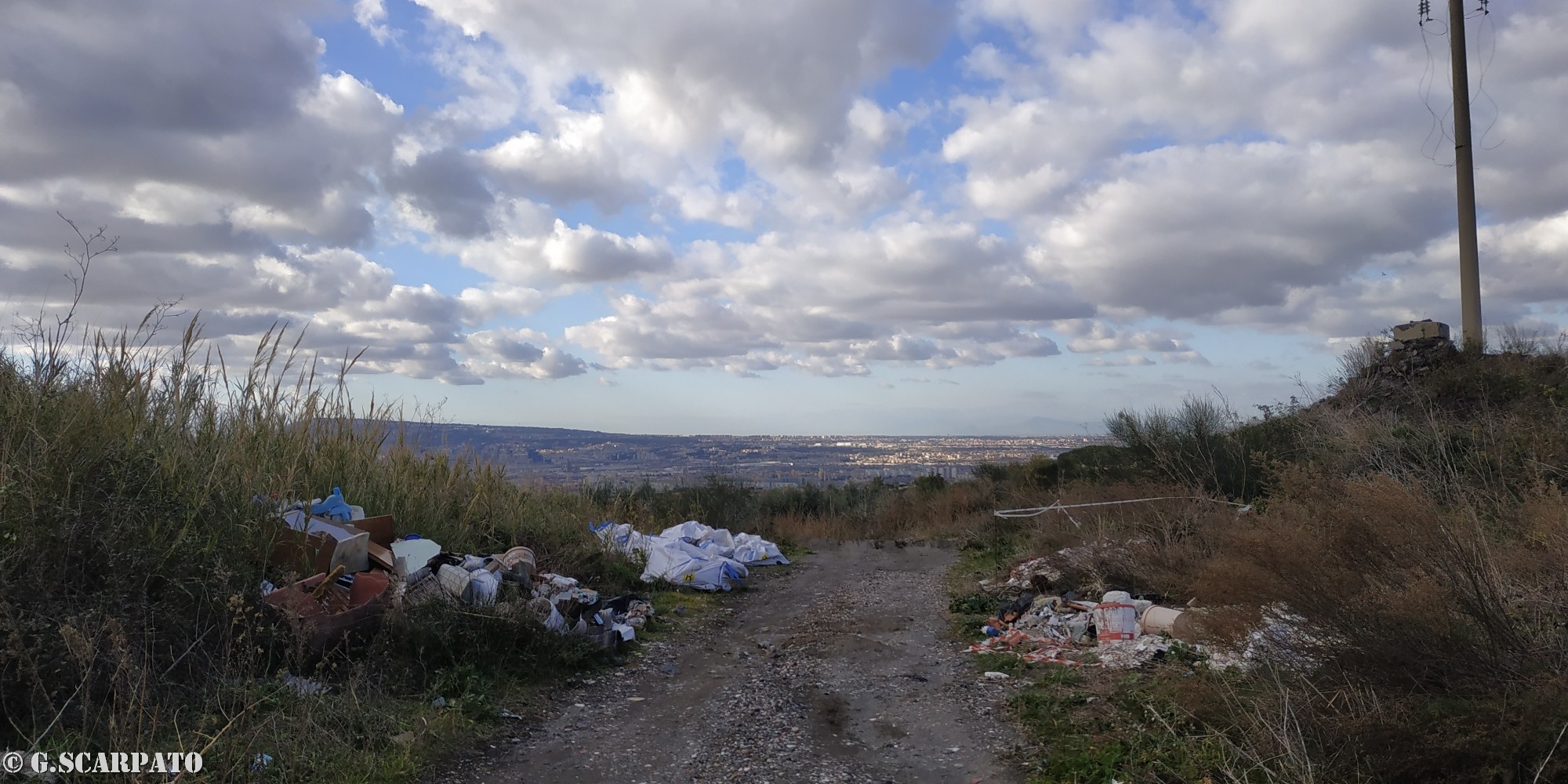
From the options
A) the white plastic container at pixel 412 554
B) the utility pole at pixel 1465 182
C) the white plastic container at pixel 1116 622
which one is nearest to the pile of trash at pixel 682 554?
the white plastic container at pixel 412 554

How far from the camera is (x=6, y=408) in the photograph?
4918mm

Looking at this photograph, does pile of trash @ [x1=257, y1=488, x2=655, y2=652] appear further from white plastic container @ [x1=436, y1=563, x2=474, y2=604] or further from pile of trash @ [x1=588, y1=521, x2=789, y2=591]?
pile of trash @ [x1=588, y1=521, x2=789, y2=591]

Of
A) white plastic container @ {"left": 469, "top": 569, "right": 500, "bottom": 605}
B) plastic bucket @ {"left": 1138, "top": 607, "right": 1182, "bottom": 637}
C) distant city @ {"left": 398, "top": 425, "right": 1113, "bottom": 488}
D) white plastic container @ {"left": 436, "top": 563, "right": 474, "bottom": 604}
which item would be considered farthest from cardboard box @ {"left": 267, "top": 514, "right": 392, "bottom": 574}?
plastic bucket @ {"left": 1138, "top": 607, "right": 1182, "bottom": 637}

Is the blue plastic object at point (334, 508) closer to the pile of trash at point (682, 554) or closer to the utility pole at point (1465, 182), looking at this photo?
the pile of trash at point (682, 554)

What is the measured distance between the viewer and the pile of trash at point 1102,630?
4.61m

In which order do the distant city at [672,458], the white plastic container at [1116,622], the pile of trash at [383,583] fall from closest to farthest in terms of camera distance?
the pile of trash at [383,583], the white plastic container at [1116,622], the distant city at [672,458]

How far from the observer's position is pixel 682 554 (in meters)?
11.3

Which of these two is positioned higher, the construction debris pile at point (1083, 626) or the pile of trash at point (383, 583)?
the pile of trash at point (383, 583)

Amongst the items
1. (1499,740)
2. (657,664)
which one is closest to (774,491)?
(657,664)

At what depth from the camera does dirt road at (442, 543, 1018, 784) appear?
4.75 metres

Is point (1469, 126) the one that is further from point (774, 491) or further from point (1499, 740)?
point (1499, 740)

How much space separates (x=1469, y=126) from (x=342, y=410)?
23535 millimetres

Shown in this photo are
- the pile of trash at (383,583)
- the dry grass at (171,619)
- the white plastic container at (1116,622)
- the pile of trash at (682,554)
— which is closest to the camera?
the dry grass at (171,619)

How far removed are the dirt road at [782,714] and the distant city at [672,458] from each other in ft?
15.6
